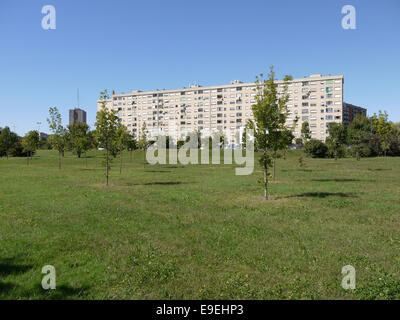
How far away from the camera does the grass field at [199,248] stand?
5.81 m

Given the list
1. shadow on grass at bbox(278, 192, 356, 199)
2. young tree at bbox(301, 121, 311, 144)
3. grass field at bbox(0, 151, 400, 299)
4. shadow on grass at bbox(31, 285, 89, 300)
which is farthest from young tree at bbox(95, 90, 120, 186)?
young tree at bbox(301, 121, 311, 144)

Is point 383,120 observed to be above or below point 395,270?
above

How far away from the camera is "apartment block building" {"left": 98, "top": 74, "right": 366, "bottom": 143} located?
365 feet

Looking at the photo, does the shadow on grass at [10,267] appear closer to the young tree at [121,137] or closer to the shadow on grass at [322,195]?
the shadow on grass at [322,195]

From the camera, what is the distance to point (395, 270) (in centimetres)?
665

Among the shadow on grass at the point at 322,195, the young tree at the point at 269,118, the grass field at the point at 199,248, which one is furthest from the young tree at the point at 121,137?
the shadow on grass at the point at 322,195

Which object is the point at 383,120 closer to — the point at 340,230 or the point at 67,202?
the point at 340,230

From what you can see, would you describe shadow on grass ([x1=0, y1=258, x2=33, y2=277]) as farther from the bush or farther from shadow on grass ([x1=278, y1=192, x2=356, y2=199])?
the bush

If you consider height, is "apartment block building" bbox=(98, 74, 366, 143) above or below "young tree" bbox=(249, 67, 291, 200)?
above

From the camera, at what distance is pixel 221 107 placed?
127562 mm

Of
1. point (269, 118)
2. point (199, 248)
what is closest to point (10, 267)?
point (199, 248)

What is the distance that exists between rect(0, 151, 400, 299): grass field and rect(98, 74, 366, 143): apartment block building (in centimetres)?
9732

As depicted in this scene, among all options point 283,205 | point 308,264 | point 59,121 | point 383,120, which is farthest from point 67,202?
point 383,120
